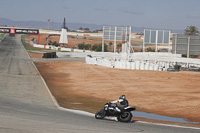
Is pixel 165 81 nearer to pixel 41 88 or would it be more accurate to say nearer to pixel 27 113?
pixel 41 88

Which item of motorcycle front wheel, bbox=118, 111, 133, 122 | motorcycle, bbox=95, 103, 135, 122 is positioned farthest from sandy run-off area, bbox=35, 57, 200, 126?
motorcycle front wheel, bbox=118, 111, 133, 122

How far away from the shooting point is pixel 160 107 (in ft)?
72.9

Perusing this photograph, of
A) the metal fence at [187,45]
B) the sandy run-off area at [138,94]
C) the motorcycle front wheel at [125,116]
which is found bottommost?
the sandy run-off area at [138,94]

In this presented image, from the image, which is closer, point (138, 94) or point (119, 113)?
point (119, 113)

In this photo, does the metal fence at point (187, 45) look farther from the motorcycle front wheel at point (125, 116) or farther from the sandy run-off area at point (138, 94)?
the motorcycle front wheel at point (125, 116)

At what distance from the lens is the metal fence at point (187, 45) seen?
194 feet

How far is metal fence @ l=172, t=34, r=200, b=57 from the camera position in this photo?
194 feet

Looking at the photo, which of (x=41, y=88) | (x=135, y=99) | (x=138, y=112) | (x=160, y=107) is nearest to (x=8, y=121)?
(x=138, y=112)

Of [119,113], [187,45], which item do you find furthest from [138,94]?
[187,45]

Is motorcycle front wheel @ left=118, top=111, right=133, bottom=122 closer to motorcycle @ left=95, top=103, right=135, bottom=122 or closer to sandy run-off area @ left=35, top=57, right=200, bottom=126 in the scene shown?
motorcycle @ left=95, top=103, right=135, bottom=122

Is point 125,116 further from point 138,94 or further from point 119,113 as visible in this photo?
point 138,94

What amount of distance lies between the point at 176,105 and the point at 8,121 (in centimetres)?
1352

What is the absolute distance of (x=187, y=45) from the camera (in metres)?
59.6

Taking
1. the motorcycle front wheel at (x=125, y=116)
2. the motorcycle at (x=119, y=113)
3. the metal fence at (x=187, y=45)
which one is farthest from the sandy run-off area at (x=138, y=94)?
the metal fence at (x=187, y=45)
